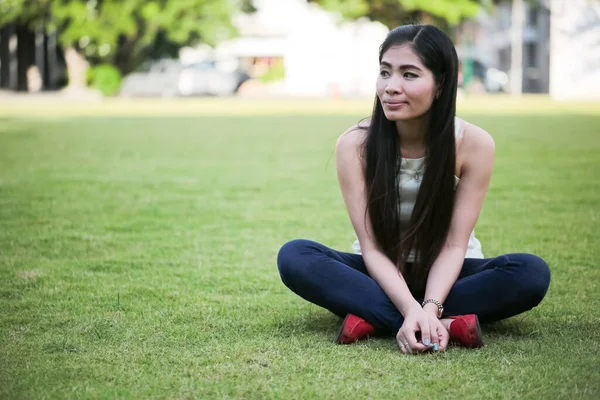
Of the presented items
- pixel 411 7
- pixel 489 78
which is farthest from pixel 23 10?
pixel 489 78

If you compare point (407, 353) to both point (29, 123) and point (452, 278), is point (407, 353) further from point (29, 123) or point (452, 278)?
point (29, 123)

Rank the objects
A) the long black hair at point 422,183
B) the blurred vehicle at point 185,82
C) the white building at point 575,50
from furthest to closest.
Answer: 1. the blurred vehicle at point 185,82
2. the white building at point 575,50
3. the long black hair at point 422,183

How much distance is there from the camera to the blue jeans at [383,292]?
3457 mm

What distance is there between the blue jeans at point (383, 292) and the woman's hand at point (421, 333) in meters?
0.17

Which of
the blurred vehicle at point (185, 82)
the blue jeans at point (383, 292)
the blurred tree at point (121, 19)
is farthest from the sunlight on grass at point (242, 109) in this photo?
the blue jeans at point (383, 292)

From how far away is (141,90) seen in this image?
39281mm

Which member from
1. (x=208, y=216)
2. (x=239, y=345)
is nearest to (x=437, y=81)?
(x=239, y=345)

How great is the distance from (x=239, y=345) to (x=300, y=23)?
52.6 metres

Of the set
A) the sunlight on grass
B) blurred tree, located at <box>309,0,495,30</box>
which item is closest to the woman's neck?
the sunlight on grass

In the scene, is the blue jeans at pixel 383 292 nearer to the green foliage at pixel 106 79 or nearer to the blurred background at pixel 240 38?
the blurred background at pixel 240 38

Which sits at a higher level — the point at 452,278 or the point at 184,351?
the point at 452,278

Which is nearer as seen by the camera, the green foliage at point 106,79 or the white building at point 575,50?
the white building at point 575,50

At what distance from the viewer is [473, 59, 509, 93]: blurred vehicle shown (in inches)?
1775

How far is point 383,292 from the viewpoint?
354 centimetres
